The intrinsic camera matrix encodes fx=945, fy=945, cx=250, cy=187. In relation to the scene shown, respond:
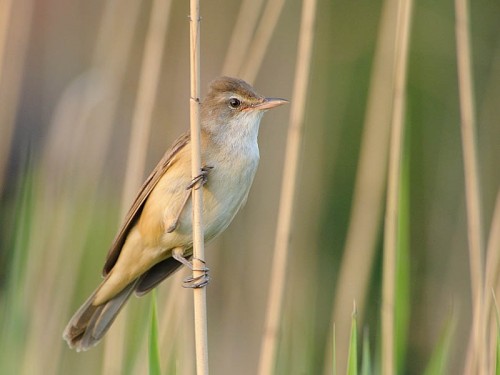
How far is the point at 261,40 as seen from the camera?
316cm

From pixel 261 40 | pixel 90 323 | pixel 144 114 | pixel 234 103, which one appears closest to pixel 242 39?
pixel 261 40

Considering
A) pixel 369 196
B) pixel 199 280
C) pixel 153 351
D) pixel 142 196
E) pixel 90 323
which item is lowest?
pixel 153 351

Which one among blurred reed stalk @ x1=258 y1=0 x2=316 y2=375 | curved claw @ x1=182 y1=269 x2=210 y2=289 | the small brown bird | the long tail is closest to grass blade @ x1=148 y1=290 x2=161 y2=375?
curved claw @ x1=182 y1=269 x2=210 y2=289

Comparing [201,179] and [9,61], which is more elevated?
[9,61]

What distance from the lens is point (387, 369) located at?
2.55 meters

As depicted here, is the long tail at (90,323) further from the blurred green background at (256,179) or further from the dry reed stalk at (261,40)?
the dry reed stalk at (261,40)

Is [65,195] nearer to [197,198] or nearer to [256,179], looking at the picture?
[197,198]

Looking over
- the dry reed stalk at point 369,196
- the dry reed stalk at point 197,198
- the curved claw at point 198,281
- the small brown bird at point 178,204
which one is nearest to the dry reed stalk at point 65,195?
the small brown bird at point 178,204

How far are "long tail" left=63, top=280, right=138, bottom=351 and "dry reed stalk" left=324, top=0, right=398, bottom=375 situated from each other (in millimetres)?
791

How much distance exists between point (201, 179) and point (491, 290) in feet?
2.90

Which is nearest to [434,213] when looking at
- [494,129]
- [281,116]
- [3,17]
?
[494,129]

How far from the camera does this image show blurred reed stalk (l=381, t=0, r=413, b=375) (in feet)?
8.45

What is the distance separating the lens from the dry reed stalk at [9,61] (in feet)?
10.2

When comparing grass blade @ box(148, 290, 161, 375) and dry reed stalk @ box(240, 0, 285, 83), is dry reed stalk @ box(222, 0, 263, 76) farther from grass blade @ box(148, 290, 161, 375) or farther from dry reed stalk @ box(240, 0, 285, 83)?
grass blade @ box(148, 290, 161, 375)
